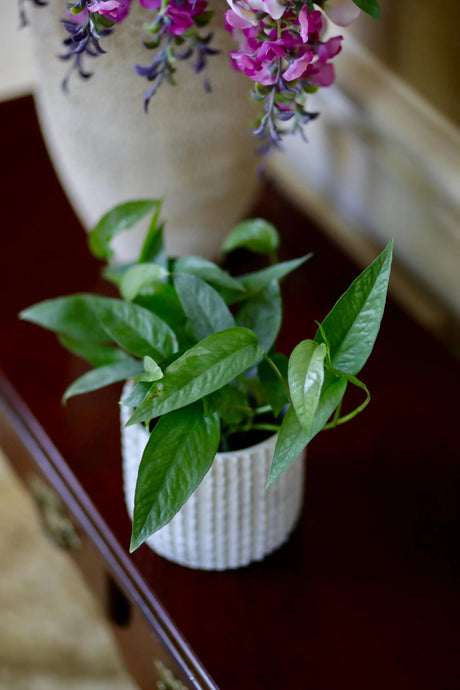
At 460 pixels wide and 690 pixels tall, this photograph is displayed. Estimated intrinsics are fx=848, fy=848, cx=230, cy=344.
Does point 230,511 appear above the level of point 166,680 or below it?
above

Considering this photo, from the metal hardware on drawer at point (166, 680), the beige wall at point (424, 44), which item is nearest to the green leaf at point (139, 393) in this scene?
the metal hardware on drawer at point (166, 680)

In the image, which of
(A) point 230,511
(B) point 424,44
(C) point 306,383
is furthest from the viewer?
(B) point 424,44

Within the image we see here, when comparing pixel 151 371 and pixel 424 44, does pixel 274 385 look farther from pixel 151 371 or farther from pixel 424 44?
pixel 424 44

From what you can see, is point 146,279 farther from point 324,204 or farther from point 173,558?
point 324,204

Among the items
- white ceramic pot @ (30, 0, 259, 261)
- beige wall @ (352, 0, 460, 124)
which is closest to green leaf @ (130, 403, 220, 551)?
white ceramic pot @ (30, 0, 259, 261)

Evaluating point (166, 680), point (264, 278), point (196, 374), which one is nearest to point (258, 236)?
point (264, 278)

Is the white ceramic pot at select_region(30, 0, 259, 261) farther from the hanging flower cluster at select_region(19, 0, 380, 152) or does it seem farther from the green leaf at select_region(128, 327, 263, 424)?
the green leaf at select_region(128, 327, 263, 424)
